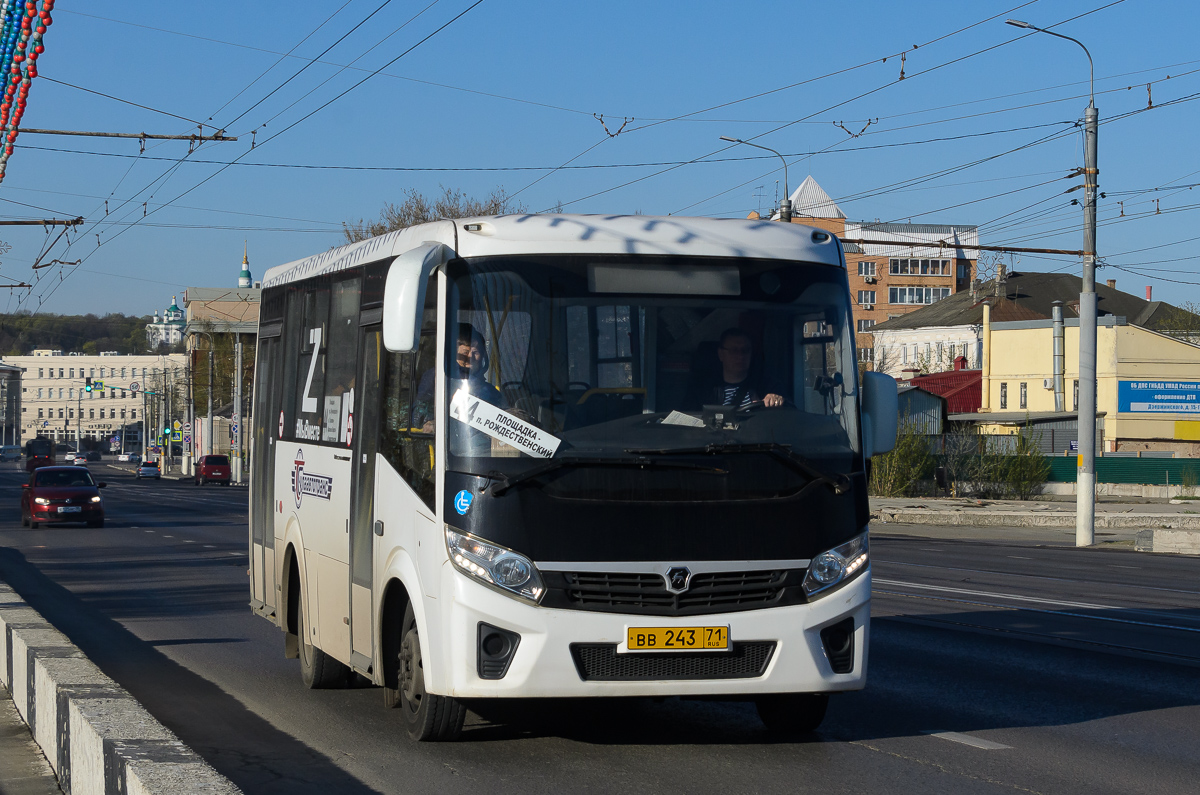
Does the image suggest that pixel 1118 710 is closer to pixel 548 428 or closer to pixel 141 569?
pixel 548 428

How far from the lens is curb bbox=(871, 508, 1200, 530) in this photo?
3503cm

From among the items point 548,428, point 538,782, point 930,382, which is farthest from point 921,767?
point 930,382

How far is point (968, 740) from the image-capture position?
24.5 feet

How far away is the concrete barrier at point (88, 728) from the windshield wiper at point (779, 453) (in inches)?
95.7

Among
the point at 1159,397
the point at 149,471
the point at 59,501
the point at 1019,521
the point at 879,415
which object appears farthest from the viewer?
the point at 149,471

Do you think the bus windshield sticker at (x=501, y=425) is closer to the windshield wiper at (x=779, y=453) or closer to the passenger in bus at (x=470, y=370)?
the passenger in bus at (x=470, y=370)

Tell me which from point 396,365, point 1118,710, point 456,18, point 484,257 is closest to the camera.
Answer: point 484,257

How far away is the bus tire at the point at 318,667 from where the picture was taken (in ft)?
30.1

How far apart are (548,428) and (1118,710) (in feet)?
13.1

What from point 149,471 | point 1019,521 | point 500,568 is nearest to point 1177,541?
point 1019,521

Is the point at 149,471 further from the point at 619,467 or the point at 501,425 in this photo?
the point at 619,467

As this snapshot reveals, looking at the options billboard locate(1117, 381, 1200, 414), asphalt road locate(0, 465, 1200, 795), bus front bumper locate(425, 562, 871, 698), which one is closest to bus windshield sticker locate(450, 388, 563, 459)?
bus front bumper locate(425, 562, 871, 698)

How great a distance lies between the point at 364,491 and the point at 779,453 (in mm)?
2324

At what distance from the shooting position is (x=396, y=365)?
7.51 metres
